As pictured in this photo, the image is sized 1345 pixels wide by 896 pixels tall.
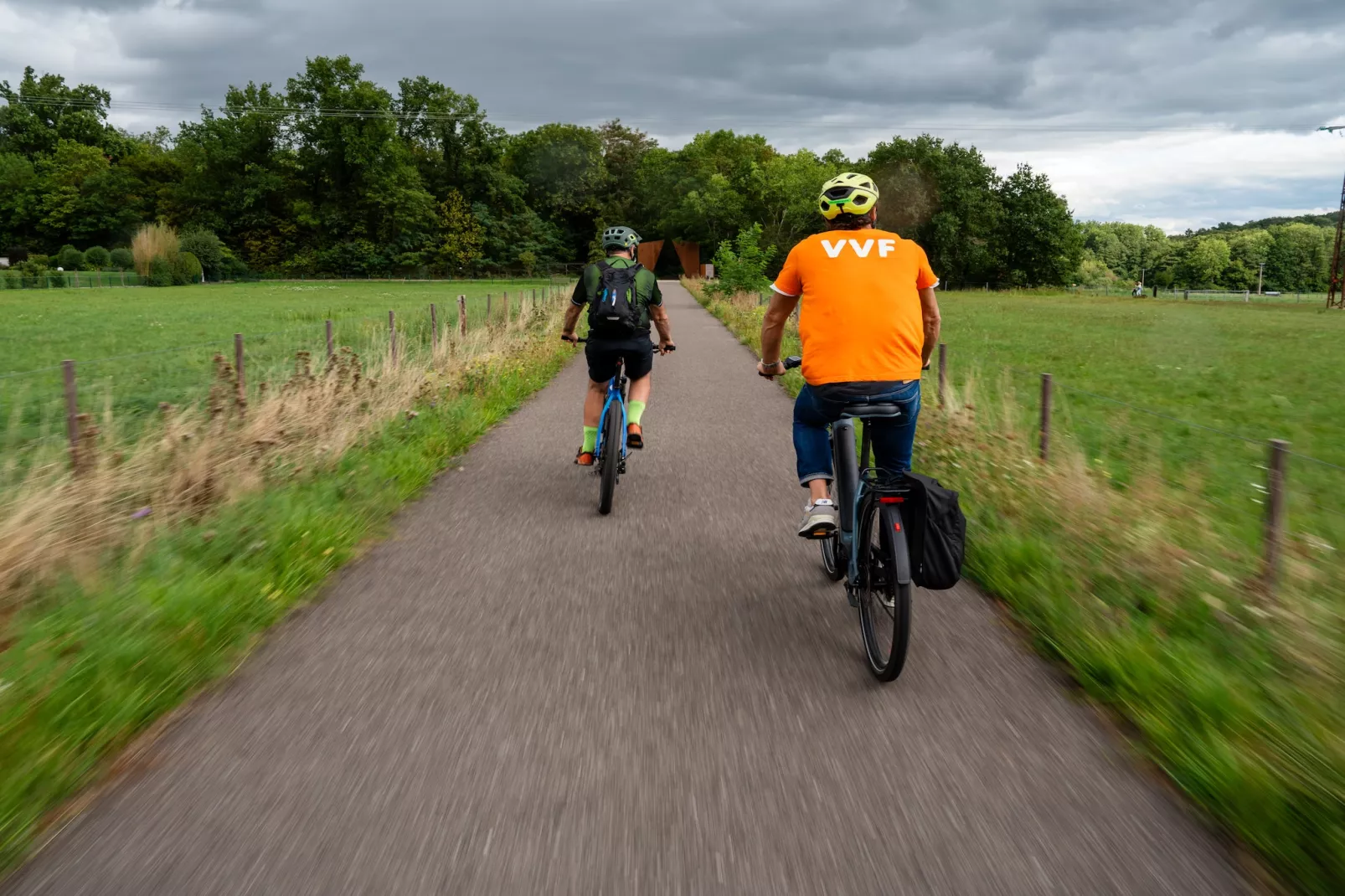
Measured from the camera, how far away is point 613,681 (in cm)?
385

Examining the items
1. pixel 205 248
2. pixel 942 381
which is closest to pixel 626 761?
pixel 942 381

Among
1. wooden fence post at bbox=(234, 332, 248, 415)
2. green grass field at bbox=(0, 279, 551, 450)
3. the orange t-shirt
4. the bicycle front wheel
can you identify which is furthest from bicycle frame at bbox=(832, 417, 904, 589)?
wooden fence post at bbox=(234, 332, 248, 415)

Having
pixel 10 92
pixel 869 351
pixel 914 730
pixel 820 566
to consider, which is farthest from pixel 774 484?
pixel 10 92

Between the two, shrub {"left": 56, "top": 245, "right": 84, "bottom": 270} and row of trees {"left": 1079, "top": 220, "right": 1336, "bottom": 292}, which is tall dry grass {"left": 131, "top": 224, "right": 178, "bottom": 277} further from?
row of trees {"left": 1079, "top": 220, "right": 1336, "bottom": 292}

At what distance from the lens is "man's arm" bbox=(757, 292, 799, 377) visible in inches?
182

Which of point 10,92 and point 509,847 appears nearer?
point 509,847

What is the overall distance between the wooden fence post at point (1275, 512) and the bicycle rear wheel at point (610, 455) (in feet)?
12.7

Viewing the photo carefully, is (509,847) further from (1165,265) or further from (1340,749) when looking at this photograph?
(1165,265)

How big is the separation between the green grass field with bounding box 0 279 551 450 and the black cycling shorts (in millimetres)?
3087

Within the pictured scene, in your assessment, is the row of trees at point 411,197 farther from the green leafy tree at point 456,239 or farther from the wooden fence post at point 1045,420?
the wooden fence post at point 1045,420

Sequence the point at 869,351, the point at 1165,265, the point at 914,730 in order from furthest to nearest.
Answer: the point at 1165,265
the point at 869,351
the point at 914,730

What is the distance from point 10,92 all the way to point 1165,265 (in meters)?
162

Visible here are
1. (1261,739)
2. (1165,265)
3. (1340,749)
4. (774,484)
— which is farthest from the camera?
(1165,265)

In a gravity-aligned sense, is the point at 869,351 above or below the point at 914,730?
above
